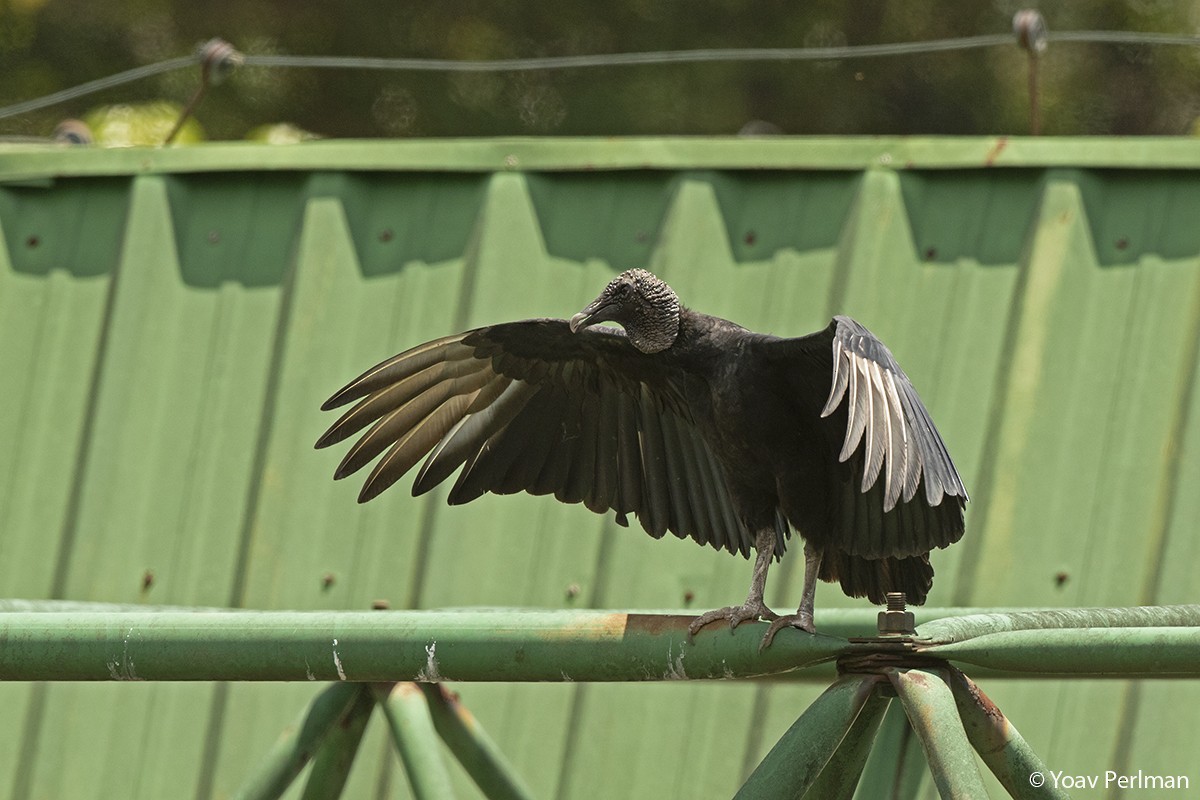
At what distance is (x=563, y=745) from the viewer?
3.97 metres

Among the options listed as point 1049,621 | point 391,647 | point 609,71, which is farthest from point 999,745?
point 609,71

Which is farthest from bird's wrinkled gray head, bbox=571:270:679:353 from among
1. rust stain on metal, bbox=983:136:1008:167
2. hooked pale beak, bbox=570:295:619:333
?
rust stain on metal, bbox=983:136:1008:167

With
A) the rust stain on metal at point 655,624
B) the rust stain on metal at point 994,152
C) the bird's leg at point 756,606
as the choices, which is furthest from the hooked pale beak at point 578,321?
the rust stain on metal at point 994,152

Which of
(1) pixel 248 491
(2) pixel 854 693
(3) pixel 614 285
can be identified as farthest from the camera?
(1) pixel 248 491

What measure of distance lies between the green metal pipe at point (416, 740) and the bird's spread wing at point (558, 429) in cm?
45

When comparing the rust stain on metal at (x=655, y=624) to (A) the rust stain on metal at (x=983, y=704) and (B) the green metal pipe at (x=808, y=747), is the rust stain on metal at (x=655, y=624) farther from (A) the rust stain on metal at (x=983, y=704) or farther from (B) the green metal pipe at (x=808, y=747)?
(A) the rust stain on metal at (x=983, y=704)

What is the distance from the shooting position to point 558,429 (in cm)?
327

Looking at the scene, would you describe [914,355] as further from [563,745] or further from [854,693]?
[854,693]

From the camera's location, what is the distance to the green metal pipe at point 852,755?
239cm

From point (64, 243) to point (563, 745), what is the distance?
6.40 feet

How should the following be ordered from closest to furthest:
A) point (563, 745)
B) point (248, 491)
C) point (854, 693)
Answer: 1. point (854, 693)
2. point (563, 745)
3. point (248, 491)

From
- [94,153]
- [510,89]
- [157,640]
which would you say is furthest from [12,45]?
[157,640]

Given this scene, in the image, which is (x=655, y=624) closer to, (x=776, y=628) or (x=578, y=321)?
(x=776, y=628)

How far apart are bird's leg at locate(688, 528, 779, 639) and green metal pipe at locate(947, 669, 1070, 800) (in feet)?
1.14
